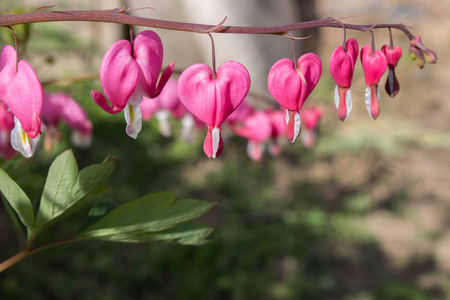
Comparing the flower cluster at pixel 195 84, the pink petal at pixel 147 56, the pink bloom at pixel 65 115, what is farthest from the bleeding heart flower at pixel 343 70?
the pink bloom at pixel 65 115

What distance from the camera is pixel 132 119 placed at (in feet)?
1.92

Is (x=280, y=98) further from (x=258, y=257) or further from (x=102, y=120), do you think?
(x=102, y=120)

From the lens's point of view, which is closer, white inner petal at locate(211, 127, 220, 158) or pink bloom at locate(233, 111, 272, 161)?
white inner petal at locate(211, 127, 220, 158)

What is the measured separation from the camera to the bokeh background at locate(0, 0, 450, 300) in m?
2.09

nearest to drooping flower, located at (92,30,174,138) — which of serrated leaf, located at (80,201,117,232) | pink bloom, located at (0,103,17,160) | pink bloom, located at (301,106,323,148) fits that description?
serrated leaf, located at (80,201,117,232)

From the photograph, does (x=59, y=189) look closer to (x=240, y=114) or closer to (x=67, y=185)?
(x=67, y=185)

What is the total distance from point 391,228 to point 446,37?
8.07 feet

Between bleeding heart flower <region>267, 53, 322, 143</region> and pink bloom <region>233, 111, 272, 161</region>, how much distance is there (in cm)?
69

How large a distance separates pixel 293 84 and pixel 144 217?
0.79ft

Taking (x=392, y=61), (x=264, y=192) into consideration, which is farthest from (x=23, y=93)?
(x=264, y=192)

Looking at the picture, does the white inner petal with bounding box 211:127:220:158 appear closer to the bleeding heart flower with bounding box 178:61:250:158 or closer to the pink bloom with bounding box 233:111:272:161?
the bleeding heart flower with bounding box 178:61:250:158

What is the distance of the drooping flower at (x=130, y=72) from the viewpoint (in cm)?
54

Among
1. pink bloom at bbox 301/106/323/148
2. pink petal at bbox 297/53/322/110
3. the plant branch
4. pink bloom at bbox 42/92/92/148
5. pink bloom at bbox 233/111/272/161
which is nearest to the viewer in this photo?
the plant branch

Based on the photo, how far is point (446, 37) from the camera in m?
4.34
